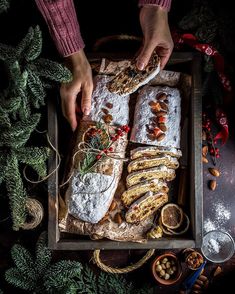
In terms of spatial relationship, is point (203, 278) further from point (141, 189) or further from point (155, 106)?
point (155, 106)

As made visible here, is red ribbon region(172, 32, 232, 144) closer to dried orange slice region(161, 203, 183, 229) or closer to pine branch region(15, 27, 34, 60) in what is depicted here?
dried orange slice region(161, 203, 183, 229)

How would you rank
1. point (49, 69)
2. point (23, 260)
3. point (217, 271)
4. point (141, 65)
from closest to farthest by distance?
1. point (49, 69)
2. point (141, 65)
3. point (23, 260)
4. point (217, 271)

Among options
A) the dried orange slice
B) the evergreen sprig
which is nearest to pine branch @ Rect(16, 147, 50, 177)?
the evergreen sprig

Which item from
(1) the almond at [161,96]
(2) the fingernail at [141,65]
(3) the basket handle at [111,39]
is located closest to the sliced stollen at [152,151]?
(1) the almond at [161,96]

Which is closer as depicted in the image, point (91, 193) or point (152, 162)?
point (91, 193)

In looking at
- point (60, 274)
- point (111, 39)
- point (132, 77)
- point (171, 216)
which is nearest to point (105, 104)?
point (132, 77)

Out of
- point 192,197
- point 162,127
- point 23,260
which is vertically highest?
point 162,127

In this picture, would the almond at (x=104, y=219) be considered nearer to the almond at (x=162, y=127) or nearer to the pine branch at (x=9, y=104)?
the almond at (x=162, y=127)
